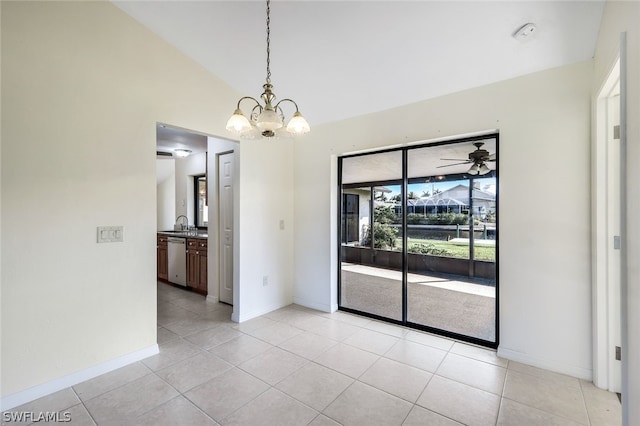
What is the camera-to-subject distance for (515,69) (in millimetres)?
2477

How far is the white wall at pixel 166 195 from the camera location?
249 inches

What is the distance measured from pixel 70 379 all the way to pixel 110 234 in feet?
3.86

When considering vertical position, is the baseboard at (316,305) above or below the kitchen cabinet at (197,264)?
below

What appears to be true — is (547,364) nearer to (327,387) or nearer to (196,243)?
(327,387)

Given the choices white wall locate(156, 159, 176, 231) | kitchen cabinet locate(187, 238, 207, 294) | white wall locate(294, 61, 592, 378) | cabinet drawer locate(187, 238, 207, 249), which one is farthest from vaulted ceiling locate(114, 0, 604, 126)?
white wall locate(156, 159, 176, 231)

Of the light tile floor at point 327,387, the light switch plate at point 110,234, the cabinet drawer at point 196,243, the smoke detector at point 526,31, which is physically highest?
the smoke detector at point 526,31

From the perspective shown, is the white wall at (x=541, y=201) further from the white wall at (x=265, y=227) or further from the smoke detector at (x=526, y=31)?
the white wall at (x=265, y=227)

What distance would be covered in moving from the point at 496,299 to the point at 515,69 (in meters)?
2.17

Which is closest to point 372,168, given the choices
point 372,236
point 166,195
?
point 372,236

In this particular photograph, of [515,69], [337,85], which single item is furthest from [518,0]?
[337,85]

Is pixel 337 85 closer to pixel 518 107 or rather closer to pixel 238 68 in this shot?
pixel 238 68

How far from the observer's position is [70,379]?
2229mm

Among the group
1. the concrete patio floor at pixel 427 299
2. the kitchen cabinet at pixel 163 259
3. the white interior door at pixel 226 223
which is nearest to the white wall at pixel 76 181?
the white interior door at pixel 226 223

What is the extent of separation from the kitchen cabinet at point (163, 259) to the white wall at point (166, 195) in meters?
1.09
